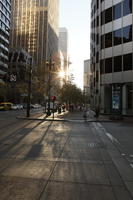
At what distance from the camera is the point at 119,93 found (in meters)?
37.4

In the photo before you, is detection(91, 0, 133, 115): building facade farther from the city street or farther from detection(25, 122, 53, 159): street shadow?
the city street

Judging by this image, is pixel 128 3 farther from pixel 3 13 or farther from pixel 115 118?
pixel 3 13

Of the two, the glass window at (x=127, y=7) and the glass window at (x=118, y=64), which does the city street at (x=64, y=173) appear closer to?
the glass window at (x=118, y=64)

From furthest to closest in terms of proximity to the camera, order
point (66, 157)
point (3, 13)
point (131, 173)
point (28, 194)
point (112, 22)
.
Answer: point (3, 13) → point (112, 22) → point (66, 157) → point (131, 173) → point (28, 194)

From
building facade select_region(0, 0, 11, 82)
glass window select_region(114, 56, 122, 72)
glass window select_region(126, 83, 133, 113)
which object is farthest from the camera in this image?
building facade select_region(0, 0, 11, 82)

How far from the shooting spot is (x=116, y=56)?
1458 inches

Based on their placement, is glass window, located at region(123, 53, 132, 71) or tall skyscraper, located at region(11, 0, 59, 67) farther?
tall skyscraper, located at region(11, 0, 59, 67)

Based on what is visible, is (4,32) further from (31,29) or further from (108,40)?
(108,40)

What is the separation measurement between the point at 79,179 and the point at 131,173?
1.66m

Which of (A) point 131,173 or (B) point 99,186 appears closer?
(B) point 99,186

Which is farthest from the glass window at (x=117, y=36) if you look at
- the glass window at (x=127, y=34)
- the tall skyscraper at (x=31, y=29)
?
the tall skyscraper at (x=31, y=29)

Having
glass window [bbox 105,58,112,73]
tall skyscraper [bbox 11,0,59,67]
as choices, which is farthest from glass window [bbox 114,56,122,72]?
tall skyscraper [bbox 11,0,59,67]

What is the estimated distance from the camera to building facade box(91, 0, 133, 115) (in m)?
35.4

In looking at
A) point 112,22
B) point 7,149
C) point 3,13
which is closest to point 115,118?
point 112,22
